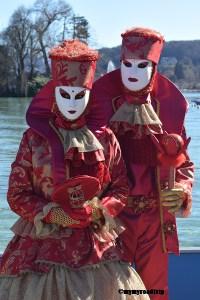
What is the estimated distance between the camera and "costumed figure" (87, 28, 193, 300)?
2.16 metres

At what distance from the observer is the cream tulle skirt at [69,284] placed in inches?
74.0

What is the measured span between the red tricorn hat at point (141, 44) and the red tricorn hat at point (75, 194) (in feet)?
1.59

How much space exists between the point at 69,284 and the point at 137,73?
690 mm

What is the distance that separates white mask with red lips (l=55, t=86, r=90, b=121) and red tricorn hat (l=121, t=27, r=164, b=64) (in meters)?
0.27

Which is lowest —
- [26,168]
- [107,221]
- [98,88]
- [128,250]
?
[128,250]

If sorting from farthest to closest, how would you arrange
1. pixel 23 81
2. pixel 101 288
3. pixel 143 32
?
pixel 23 81
pixel 143 32
pixel 101 288

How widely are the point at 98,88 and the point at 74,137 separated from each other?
340 millimetres

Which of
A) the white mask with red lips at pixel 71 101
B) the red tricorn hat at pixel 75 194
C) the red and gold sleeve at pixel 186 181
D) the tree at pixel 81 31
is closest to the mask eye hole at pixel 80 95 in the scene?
the white mask with red lips at pixel 71 101

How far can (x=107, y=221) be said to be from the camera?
1.94 meters

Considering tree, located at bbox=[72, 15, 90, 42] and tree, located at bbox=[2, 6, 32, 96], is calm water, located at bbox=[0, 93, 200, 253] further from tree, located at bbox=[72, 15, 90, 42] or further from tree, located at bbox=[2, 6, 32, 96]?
tree, located at bbox=[2, 6, 32, 96]

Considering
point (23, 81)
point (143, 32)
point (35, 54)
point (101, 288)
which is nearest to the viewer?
point (101, 288)

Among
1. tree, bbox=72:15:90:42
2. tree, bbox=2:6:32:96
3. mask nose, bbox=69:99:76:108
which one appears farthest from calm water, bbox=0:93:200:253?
tree, bbox=2:6:32:96

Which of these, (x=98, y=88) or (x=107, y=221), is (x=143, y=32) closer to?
(x=98, y=88)

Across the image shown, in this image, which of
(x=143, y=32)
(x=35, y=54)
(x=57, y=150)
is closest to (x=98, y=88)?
(x=143, y=32)
